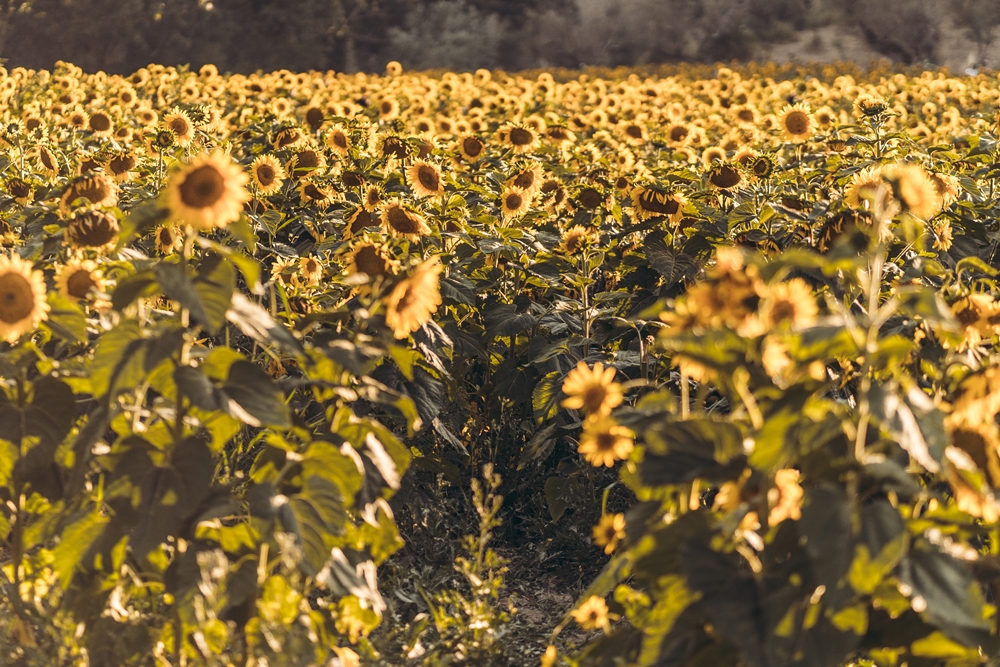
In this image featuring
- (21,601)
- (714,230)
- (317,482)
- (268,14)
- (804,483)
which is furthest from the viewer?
(268,14)

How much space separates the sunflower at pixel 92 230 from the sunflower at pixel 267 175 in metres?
1.99

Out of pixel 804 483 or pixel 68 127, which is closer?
pixel 804 483

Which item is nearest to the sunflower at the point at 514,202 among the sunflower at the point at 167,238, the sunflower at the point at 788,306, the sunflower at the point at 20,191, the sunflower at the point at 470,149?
the sunflower at the point at 167,238

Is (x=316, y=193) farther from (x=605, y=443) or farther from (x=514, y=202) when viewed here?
(x=605, y=443)

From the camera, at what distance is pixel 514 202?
4773 millimetres

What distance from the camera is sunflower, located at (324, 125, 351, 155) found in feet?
18.9

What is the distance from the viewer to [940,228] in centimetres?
429

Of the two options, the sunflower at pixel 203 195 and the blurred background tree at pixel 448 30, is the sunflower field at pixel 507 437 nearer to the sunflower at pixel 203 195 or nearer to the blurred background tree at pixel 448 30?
the sunflower at pixel 203 195

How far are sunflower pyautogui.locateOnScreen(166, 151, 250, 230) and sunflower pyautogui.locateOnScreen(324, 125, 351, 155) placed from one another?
338 cm

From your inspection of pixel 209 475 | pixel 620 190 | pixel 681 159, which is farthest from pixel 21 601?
pixel 681 159

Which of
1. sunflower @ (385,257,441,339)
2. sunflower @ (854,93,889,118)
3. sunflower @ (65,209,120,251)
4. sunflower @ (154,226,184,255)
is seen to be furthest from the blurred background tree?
sunflower @ (385,257,441,339)

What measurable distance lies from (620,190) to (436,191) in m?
0.94

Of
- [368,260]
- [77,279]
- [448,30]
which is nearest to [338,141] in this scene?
[368,260]

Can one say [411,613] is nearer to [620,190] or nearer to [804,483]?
[804,483]
